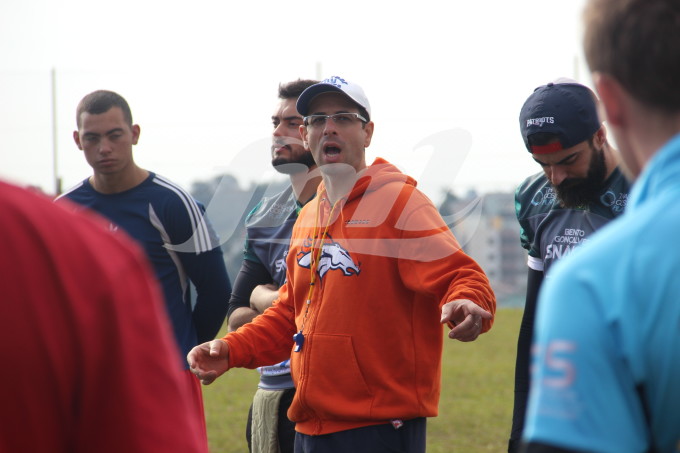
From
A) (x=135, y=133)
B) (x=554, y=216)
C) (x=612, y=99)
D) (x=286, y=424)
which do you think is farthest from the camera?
(x=135, y=133)

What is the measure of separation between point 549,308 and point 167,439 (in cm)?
52

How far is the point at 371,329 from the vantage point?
3330mm

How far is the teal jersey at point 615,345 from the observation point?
112cm

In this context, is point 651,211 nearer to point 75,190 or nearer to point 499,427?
point 75,190

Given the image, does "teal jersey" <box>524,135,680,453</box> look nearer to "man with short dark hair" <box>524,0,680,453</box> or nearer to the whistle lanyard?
"man with short dark hair" <box>524,0,680,453</box>

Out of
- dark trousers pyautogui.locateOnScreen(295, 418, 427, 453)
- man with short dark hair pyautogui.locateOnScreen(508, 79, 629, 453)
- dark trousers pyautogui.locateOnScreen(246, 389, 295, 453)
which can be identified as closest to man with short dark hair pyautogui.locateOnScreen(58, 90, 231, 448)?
dark trousers pyautogui.locateOnScreen(246, 389, 295, 453)

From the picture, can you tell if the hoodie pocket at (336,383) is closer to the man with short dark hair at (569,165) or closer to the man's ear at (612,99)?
the man with short dark hair at (569,165)

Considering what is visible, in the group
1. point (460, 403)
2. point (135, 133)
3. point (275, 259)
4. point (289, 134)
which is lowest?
point (460, 403)

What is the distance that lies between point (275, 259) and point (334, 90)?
97cm

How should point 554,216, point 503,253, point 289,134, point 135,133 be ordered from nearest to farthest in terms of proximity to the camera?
point 554,216, point 289,134, point 135,133, point 503,253

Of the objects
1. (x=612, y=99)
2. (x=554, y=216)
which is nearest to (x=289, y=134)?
(x=554, y=216)

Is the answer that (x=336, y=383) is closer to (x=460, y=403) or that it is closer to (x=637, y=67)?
(x=637, y=67)

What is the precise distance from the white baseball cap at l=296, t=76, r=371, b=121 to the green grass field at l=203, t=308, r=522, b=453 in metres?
4.19

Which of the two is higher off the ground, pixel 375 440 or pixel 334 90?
pixel 334 90
